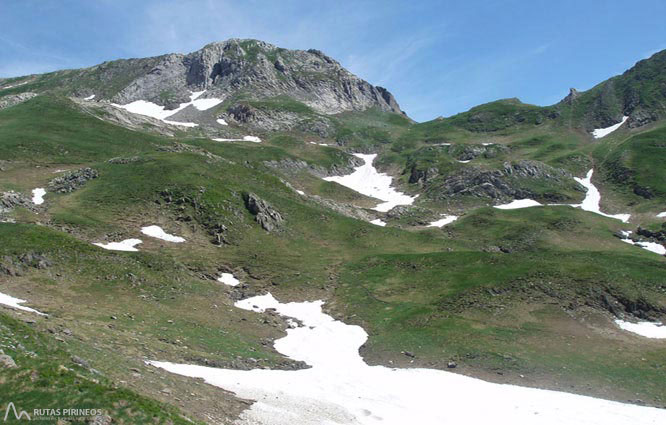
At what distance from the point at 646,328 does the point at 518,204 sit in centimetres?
7807

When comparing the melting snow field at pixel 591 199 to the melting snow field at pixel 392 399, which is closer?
the melting snow field at pixel 392 399

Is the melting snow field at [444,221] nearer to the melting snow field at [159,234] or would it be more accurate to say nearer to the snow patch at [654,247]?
the snow patch at [654,247]

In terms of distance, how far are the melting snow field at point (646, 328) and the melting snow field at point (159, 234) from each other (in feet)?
186

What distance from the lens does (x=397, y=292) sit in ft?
182

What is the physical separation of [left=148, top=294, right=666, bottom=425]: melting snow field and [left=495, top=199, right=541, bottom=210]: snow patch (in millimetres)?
91084

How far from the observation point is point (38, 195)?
219 ft

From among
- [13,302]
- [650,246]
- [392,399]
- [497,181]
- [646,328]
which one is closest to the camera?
[392,399]

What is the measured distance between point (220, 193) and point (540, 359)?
56.4 m

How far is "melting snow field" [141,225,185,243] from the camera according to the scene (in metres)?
59.5

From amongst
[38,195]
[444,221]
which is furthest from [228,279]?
[444,221]

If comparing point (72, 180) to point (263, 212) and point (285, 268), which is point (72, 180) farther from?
point (285, 268)

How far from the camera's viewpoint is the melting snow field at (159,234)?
59.5 metres

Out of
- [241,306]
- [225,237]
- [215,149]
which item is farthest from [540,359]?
[215,149]

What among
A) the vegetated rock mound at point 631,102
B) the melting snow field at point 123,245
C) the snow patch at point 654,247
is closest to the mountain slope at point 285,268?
the melting snow field at point 123,245
